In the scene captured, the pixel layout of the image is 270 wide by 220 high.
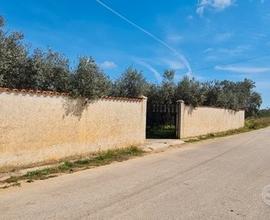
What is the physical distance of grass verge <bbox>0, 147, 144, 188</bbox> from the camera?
9902 millimetres

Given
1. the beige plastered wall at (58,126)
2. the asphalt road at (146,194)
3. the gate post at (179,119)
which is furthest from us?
the gate post at (179,119)

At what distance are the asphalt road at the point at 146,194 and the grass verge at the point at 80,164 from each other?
19.4 inches

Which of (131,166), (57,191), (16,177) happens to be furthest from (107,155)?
(57,191)

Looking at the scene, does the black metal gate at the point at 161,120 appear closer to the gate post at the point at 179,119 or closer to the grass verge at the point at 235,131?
the gate post at the point at 179,119

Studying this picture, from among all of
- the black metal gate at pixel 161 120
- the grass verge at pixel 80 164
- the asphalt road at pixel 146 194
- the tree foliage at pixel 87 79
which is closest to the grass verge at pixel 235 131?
the black metal gate at pixel 161 120

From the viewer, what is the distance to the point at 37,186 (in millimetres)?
9102

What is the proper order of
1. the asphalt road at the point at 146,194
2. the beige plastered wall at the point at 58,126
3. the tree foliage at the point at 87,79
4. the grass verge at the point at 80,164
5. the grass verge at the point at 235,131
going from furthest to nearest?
1. the grass verge at the point at 235,131
2. the tree foliage at the point at 87,79
3. the beige plastered wall at the point at 58,126
4. the grass verge at the point at 80,164
5. the asphalt road at the point at 146,194

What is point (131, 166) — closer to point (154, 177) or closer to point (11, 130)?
point (154, 177)

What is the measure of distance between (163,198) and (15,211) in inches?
117

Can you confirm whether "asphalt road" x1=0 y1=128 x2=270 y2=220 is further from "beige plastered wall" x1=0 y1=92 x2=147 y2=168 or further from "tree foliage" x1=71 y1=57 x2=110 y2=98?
"tree foliage" x1=71 y1=57 x2=110 y2=98

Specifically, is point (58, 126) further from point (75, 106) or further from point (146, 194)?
point (146, 194)

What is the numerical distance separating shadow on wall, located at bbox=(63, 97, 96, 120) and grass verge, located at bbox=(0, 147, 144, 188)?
1702 mm

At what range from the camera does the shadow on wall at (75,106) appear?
1352 cm

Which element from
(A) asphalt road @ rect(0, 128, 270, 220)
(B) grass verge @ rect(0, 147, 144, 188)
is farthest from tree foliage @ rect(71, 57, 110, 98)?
(A) asphalt road @ rect(0, 128, 270, 220)
